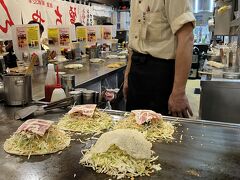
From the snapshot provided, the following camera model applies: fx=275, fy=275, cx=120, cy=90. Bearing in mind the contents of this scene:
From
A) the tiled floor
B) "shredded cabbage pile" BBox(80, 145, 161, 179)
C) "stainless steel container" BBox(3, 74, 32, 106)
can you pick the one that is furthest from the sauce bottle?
the tiled floor

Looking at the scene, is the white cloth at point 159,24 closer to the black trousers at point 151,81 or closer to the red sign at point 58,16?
the black trousers at point 151,81

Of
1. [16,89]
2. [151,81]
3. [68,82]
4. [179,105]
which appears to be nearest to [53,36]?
[68,82]

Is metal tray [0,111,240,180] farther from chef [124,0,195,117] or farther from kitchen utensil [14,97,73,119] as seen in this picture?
chef [124,0,195,117]

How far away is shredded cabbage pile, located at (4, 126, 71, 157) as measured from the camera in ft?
3.86

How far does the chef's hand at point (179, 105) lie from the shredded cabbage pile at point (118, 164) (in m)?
0.79

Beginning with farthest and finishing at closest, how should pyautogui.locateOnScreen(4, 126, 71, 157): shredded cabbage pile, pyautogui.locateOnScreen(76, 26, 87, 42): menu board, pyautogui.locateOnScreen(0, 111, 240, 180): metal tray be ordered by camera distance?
pyautogui.locateOnScreen(76, 26, 87, 42): menu board < pyautogui.locateOnScreen(4, 126, 71, 157): shredded cabbage pile < pyautogui.locateOnScreen(0, 111, 240, 180): metal tray

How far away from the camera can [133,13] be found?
6.96ft

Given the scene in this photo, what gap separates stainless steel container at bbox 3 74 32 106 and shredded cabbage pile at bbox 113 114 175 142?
753mm

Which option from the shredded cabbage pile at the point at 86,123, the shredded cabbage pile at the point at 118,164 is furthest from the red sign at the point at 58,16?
the shredded cabbage pile at the point at 118,164

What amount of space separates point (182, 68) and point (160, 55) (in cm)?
19

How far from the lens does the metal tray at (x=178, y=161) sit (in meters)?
0.98

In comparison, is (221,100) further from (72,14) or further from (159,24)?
(72,14)

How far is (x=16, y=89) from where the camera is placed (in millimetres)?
1826

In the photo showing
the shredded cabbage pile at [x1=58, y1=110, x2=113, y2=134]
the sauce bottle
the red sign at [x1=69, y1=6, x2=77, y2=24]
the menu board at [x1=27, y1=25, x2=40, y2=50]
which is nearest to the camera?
the shredded cabbage pile at [x1=58, y1=110, x2=113, y2=134]
